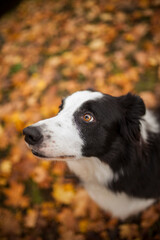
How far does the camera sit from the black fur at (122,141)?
164 cm

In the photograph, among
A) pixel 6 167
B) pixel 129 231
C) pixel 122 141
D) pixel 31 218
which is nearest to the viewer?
pixel 122 141

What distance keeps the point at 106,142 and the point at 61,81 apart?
7.32 ft

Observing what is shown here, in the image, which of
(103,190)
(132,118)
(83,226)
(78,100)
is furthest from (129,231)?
(78,100)

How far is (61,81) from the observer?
142 inches

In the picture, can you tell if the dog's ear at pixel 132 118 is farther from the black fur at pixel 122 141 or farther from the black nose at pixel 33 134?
the black nose at pixel 33 134

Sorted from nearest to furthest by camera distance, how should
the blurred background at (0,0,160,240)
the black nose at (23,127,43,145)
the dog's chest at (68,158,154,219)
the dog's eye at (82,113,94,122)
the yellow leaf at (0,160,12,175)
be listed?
the black nose at (23,127,43,145) < the dog's eye at (82,113,94,122) < the dog's chest at (68,158,154,219) < the blurred background at (0,0,160,240) < the yellow leaf at (0,160,12,175)

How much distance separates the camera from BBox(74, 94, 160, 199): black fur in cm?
164

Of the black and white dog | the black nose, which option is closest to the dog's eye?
the black and white dog

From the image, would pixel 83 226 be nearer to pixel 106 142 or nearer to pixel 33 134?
pixel 106 142

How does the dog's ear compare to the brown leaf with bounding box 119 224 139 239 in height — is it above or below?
above

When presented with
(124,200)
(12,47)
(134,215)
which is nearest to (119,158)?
(124,200)

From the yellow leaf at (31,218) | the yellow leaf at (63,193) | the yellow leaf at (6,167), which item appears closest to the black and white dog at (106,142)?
the yellow leaf at (63,193)

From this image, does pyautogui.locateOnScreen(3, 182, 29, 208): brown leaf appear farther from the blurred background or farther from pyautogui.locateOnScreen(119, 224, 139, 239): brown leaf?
pyautogui.locateOnScreen(119, 224, 139, 239): brown leaf

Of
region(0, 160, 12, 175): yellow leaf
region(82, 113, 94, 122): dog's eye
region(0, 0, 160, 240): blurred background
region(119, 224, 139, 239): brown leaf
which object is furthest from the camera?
region(0, 160, 12, 175): yellow leaf
